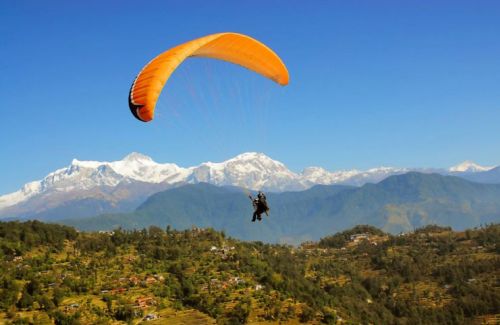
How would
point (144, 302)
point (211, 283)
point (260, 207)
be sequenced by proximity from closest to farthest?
point (260, 207) → point (144, 302) → point (211, 283)

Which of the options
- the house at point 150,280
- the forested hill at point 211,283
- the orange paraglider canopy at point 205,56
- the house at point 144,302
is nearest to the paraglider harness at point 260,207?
the orange paraglider canopy at point 205,56

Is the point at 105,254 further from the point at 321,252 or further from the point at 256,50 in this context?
the point at 321,252

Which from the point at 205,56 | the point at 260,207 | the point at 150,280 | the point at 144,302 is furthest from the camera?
the point at 150,280

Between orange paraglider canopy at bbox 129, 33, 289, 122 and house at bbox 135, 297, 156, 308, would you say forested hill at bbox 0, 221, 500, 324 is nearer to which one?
house at bbox 135, 297, 156, 308

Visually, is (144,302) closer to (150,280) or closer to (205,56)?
(150,280)

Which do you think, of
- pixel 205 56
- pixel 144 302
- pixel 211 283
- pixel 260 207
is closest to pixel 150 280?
pixel 211 283

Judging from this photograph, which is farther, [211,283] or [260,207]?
[211,283]

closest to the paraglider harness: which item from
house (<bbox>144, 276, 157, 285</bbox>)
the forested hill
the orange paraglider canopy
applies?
the orange paraglider canopy
